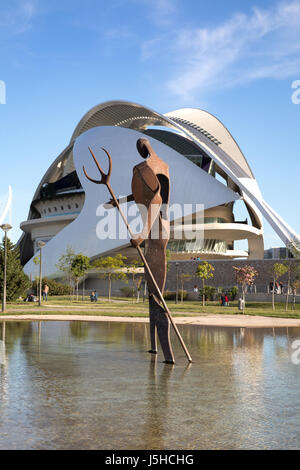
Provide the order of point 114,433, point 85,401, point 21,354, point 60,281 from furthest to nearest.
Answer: point 60,281 → point 21,354 → point 85,401 → point 114,433

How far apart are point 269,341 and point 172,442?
9.71 meters

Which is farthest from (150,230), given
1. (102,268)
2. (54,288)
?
(102,268)

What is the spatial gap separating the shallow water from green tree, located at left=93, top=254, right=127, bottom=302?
2691 centimetres

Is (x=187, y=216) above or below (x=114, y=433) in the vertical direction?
above

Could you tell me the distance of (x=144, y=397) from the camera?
269 inches

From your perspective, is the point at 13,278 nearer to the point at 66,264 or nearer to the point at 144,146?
the point at 66,264

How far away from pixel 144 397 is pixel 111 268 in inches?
1412

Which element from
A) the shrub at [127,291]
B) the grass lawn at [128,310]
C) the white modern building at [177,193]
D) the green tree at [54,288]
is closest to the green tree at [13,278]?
the grass lawn at [128,310]

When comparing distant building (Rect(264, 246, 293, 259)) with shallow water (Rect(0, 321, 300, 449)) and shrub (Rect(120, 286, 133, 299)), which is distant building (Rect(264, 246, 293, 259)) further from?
shallow water (Rect(0, 321, 300, 449))

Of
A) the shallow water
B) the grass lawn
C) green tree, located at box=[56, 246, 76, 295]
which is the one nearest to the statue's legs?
the shallow water

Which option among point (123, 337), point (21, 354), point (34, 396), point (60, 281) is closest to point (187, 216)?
point (60, 281)

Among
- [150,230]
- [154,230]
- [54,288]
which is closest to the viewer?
[150,230]
